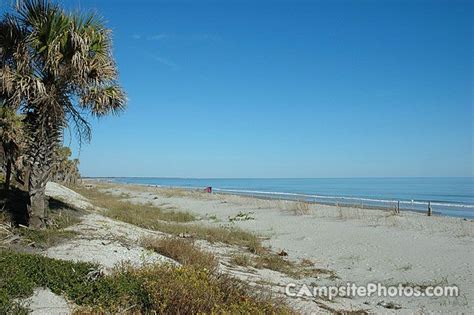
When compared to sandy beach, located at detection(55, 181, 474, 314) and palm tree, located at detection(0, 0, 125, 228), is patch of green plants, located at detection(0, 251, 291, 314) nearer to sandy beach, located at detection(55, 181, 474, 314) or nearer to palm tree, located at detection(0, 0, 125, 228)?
sandy beach, located at detection(55, 181, 474, 314)

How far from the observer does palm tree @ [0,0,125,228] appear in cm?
898

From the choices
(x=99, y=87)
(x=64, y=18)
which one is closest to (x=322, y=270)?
(x=99, y=87)

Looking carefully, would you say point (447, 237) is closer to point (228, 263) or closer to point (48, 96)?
point (228, 263)

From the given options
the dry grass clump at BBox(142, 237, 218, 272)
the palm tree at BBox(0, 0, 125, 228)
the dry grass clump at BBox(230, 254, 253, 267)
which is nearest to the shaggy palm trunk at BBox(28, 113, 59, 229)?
the palm tree at BBox(0, 0, 125, 228)

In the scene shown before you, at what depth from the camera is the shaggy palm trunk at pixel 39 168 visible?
31.2ft

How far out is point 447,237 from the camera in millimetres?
17453

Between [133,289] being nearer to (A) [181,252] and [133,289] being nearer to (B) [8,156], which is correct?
(A) [181,252]

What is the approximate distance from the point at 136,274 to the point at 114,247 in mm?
2988

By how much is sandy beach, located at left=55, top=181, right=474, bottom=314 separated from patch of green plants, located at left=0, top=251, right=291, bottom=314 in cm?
157

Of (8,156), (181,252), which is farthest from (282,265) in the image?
(8,156)

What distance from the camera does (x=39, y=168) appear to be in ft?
31.5

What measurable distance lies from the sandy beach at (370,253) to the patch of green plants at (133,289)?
157 cm

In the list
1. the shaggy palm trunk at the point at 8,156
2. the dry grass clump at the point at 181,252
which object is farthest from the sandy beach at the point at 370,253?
the shaggy palm trunk at the point at 8,156

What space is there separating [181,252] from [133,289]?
3578 mm
